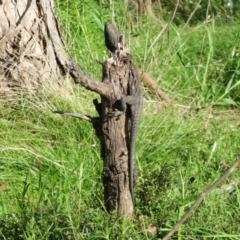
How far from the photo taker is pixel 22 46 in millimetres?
4996

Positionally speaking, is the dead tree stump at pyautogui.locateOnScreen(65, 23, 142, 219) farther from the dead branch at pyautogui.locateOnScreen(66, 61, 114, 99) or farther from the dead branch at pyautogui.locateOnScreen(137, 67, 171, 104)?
the dead branch at pyautogui.locateOnScreen(137, 67, 171, 104)

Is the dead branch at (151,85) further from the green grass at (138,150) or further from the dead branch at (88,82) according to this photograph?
the dead branch at (88,82)

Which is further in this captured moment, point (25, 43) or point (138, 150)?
point (25, 43)

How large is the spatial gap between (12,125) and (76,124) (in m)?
0.48

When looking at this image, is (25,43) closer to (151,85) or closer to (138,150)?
(151,85)

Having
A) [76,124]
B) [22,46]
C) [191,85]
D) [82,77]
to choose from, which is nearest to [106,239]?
[82,77]

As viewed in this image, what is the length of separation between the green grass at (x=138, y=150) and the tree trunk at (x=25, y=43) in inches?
7.3

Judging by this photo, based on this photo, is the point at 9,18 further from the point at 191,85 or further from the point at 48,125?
the point at 191,85

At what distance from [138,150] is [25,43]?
4.45 feet

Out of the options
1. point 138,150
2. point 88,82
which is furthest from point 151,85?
point 88,82

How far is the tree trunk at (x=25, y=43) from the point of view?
4938 mm

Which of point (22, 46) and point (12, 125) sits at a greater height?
point (22, 46)

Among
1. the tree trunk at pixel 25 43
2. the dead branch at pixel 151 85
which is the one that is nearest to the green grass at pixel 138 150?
the dead branch at pixel 151 85

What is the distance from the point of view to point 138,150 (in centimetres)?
432
